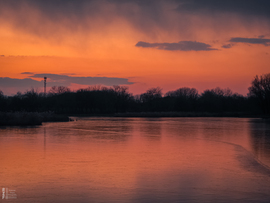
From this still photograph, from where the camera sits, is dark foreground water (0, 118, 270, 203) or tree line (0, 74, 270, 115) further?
tree line (0, 74, 270, 115)

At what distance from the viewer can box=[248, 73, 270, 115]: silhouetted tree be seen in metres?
78.2

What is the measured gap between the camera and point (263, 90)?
8112 centimetres

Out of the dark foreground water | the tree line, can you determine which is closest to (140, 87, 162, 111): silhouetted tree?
the tree line

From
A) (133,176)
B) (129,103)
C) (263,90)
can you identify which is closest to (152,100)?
(129,103)

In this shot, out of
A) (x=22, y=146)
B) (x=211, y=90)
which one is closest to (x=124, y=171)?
(x=22, y=146)

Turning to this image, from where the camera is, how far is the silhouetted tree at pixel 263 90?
7819 cm

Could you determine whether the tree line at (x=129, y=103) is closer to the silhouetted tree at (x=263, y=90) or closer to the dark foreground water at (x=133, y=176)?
the silhouetted tree at (x=263, y=90)

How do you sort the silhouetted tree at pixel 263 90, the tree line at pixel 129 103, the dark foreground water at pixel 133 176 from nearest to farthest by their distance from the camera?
1. the dark foreground water at pixel 133 176
2. the silhouetted tree at pixel 263 90
3. the tree line at pixel 129 103

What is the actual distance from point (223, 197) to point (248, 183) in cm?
162

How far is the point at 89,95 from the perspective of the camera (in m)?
101

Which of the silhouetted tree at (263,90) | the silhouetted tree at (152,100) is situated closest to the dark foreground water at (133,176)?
the silhouetted tree at (263,90)

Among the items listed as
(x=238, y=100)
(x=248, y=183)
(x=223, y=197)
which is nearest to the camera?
(x=223, y=197)

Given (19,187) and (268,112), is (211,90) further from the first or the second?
(19,187)

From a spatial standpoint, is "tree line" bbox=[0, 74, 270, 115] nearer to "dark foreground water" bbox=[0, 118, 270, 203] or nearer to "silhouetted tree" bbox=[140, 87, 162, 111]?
"silhouetted tree" bbox=[140, 87, 162, 111]
